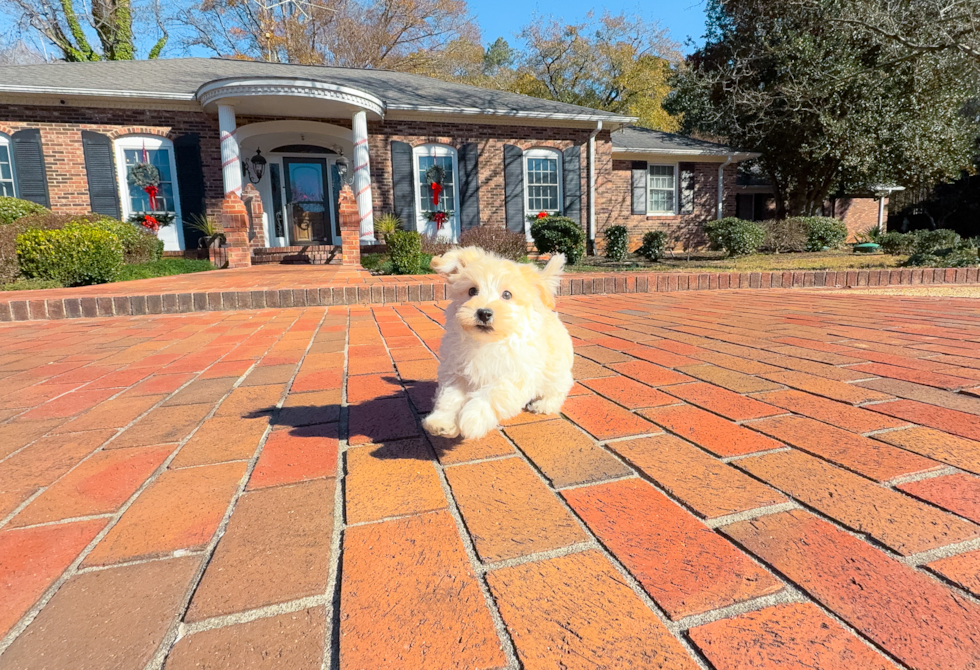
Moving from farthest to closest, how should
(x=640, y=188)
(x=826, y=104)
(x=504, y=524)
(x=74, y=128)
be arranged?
1. (x=640, y=188)
2. (x=826, y=104)
3. (x=74, y=128)
4. (x=504, y=524)

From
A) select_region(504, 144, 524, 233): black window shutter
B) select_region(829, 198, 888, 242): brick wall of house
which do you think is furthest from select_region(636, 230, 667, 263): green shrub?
select_region(829, 198, 888, 242): brick wall of house

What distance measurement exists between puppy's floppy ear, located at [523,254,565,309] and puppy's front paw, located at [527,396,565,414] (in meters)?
0.39

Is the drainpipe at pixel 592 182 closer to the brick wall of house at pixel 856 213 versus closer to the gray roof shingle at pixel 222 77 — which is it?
the gray roof shingle at pixel 222 77

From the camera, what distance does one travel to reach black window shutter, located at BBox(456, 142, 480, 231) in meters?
14.5

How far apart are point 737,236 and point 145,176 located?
51.9ft

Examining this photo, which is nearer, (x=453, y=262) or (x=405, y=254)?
(x=453, y=262)

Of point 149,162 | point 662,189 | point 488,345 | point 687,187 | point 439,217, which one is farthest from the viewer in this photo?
point 687,187

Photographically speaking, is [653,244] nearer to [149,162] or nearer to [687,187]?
[687,187]

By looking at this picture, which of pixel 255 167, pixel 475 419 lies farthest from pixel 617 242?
pixel 475 419

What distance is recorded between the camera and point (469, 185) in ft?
48.2

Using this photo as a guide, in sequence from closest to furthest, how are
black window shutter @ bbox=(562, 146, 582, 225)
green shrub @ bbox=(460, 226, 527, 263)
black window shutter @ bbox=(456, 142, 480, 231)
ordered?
green shrub @ bbox=(460, 226, 527, 263) → black window shutter @ bbox=(456, 142, 480, 231) → black window shutter @ bbox=(562, 146, 582, 225)

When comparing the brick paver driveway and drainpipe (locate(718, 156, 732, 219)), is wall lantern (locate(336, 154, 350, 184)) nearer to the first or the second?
the brick paver driveway

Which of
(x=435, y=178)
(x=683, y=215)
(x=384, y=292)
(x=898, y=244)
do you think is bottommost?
(x=384, y=292)

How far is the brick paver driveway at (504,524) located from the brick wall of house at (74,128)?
494 inches
